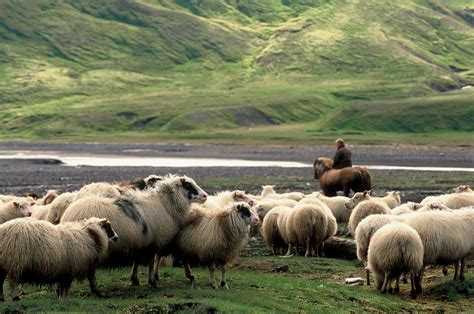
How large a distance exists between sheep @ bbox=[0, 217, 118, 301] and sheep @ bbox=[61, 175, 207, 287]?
2.14ft

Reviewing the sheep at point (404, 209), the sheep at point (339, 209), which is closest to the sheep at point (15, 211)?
the sheep at point (404, 209)

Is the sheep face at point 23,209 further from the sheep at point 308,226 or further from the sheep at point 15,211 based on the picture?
the sheep at point 308,226

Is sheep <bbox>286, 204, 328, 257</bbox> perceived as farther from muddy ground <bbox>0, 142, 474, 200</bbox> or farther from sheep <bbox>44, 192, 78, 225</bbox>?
muddy ground <bbox>0, 142, 474, 200</bbox>

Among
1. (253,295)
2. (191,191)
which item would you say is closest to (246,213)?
(191,191)

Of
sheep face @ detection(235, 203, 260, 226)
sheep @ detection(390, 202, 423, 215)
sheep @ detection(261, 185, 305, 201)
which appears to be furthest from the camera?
sheep @ detection(261, 185, 305, 201)

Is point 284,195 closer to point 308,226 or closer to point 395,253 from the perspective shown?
point 308,226

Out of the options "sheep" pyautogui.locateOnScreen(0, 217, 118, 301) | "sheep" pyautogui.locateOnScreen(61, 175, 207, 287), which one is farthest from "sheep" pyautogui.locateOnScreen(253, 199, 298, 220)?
"sheep" pyautogui.locateOnScreen(0, 217, 118, 301)

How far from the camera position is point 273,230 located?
24719mm

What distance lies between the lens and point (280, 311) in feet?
48.6

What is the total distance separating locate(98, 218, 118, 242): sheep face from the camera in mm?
15633

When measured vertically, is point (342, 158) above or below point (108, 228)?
above

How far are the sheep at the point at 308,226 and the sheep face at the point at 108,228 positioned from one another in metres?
8.37

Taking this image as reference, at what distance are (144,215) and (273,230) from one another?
8431 mm

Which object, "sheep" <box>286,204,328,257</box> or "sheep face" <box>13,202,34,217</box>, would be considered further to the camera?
"sheep" <box>286,204,328,257</box>
